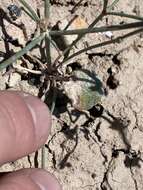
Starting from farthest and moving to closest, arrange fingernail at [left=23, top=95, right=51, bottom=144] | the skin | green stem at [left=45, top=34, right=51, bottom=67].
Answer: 1. green stem at [left=45, top=34, right=51, bottom=67]
2. fingernail at [left=23, top=95, right=51, bottom=144]
3. the skin

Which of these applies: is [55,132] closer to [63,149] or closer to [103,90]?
[63,149]

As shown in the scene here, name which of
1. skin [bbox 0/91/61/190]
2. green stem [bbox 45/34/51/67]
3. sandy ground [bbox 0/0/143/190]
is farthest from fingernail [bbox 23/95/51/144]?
sandy ground [bbox 0/0/143/190]

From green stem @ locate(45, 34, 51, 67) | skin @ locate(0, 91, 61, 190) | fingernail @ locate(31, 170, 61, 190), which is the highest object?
green stem @ locate(45, 34, 51, 67)

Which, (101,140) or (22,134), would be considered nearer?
(22,134)

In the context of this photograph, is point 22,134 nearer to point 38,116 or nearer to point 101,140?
point 38,116

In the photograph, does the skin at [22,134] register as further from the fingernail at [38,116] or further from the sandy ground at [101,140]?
the sandy ground at [101,140]

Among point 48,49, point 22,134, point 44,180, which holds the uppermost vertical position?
point 48,49

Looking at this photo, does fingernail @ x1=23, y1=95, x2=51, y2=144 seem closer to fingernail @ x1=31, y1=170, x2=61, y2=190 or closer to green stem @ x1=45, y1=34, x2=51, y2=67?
fingernail @ x1=31, y1=170, x2=61, y2=190

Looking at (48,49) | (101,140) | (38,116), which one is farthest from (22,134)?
(101,140)
